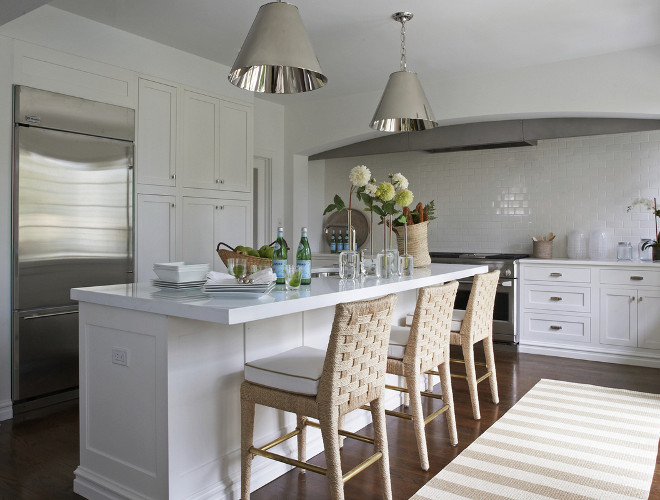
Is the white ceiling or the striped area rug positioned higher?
the white ceiling

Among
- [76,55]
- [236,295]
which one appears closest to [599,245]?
[236,295]

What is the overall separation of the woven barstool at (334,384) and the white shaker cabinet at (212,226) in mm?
2670

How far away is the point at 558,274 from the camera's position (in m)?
5.24

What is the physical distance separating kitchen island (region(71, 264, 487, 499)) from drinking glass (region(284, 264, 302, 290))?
0.04m

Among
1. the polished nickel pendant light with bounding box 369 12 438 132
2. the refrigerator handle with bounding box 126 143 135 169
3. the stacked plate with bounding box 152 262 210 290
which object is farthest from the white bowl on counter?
the refrigerator handle with bounding box 126 143 135 169

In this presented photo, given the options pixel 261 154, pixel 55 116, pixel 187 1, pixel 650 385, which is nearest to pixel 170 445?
pixel 55 116

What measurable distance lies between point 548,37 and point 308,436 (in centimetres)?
340

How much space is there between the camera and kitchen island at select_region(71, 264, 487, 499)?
6.94 feet

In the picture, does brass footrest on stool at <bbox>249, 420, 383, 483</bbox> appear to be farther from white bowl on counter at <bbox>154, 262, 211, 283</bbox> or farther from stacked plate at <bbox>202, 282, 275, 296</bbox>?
white bowl on counter at <bbox>154, 262, 211, 283</bbox>

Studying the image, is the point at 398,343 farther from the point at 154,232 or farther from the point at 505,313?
the point at 505,313

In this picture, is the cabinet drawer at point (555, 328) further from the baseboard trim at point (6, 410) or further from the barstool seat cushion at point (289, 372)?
the baseboard trim at point (6, 410)

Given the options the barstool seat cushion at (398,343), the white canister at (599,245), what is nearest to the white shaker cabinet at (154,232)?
the barstool seat cushion at (398,343)

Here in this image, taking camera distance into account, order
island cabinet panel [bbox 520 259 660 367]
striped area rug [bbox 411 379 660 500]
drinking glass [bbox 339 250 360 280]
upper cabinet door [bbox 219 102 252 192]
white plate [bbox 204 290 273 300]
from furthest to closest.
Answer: upper cabinet door [bbox 219 102 252 192]
island cabinet panel [bbox 520 259 660 367]
drinking glass [bbox 339 250 360 280]
striped area rug [bbox 411 379 660 500]
white plate [bbox 204 290 273 300]

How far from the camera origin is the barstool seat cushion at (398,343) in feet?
9.18
